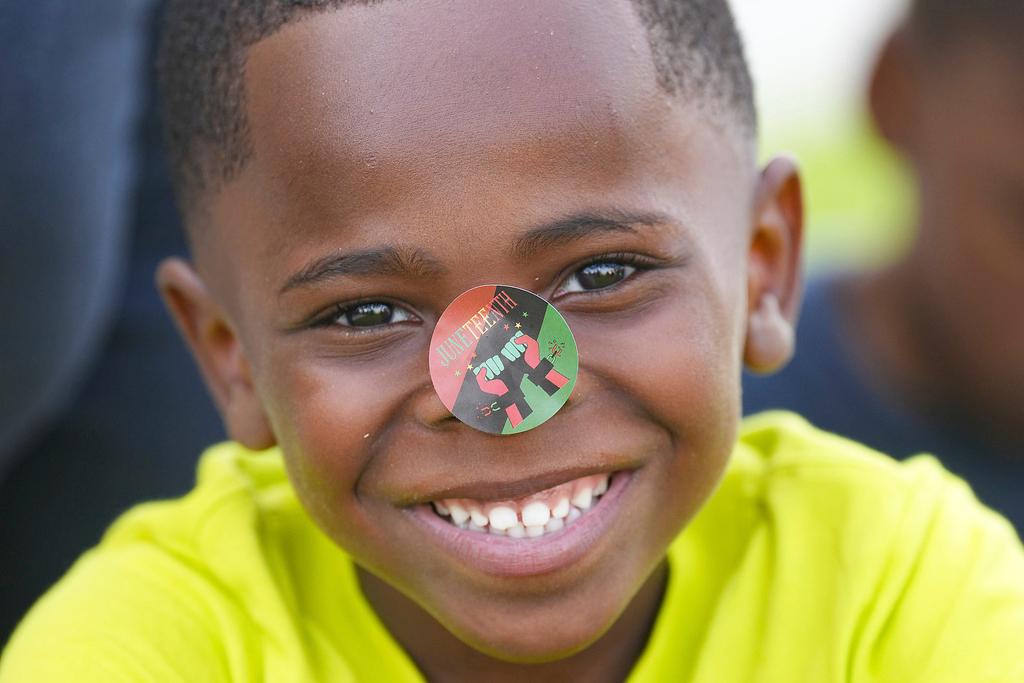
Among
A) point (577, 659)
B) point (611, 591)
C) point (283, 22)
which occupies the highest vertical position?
point (283, 22)

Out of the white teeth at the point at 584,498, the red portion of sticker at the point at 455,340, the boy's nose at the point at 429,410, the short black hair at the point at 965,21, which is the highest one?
the red portion of sticker at the point at 455,340

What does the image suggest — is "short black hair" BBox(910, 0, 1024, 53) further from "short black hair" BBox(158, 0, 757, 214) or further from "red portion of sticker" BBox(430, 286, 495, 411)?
"red portion of sticker" BBox(430, 286, 495, 411)

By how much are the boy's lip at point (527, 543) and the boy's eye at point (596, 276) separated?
10.8 inches

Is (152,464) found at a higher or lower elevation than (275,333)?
lower

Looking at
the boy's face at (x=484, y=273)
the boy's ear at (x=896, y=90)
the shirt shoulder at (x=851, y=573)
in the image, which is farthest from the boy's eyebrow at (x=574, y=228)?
the boy's ear at (x=896, y=90)

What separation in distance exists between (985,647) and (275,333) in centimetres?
113

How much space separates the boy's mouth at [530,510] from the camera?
6.20 feet

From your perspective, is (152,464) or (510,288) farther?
(152,464)

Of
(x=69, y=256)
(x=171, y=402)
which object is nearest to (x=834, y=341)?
(x=171, y=402)

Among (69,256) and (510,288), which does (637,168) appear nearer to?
(510,288)

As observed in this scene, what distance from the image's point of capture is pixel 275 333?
1.99 metres

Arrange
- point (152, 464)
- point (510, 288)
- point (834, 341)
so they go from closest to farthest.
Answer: point (510, 288), point (152, 464), point (834, 341)

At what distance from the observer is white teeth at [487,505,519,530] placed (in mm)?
1886

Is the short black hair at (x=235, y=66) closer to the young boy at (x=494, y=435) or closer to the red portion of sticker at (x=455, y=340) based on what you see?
the young boy at (x=494, y=435)
